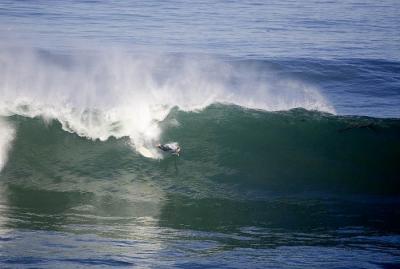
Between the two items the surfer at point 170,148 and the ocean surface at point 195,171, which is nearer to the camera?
the ocean surface at point 195,171

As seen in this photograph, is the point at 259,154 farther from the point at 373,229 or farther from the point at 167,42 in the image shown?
the point at 167,42

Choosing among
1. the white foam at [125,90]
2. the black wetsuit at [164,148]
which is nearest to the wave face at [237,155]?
the black wetsuit at [164,148]

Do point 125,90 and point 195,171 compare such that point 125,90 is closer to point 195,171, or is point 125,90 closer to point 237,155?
point 237,155

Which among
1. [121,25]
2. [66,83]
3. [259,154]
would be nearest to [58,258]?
[259,154]

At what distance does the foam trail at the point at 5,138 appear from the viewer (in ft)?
35.4

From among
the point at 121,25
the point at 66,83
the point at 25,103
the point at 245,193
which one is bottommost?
the point at 245,193

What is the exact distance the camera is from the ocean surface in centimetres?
755

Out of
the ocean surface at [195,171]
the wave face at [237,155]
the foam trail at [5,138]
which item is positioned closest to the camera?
the ocean surface at [195,171]

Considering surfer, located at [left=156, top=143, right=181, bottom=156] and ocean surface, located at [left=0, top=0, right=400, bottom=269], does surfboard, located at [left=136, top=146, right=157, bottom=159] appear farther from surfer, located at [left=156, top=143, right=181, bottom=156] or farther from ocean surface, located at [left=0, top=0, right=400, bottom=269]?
surfer, located at [left=156, top=143, right=181, bottom=156]

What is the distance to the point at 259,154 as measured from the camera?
11.1 metres

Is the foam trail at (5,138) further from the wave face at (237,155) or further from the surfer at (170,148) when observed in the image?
the surfer at (170,148)

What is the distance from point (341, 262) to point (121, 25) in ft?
80.4

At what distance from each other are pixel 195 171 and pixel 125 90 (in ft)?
16.4

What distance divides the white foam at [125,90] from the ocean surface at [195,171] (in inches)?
1.9
